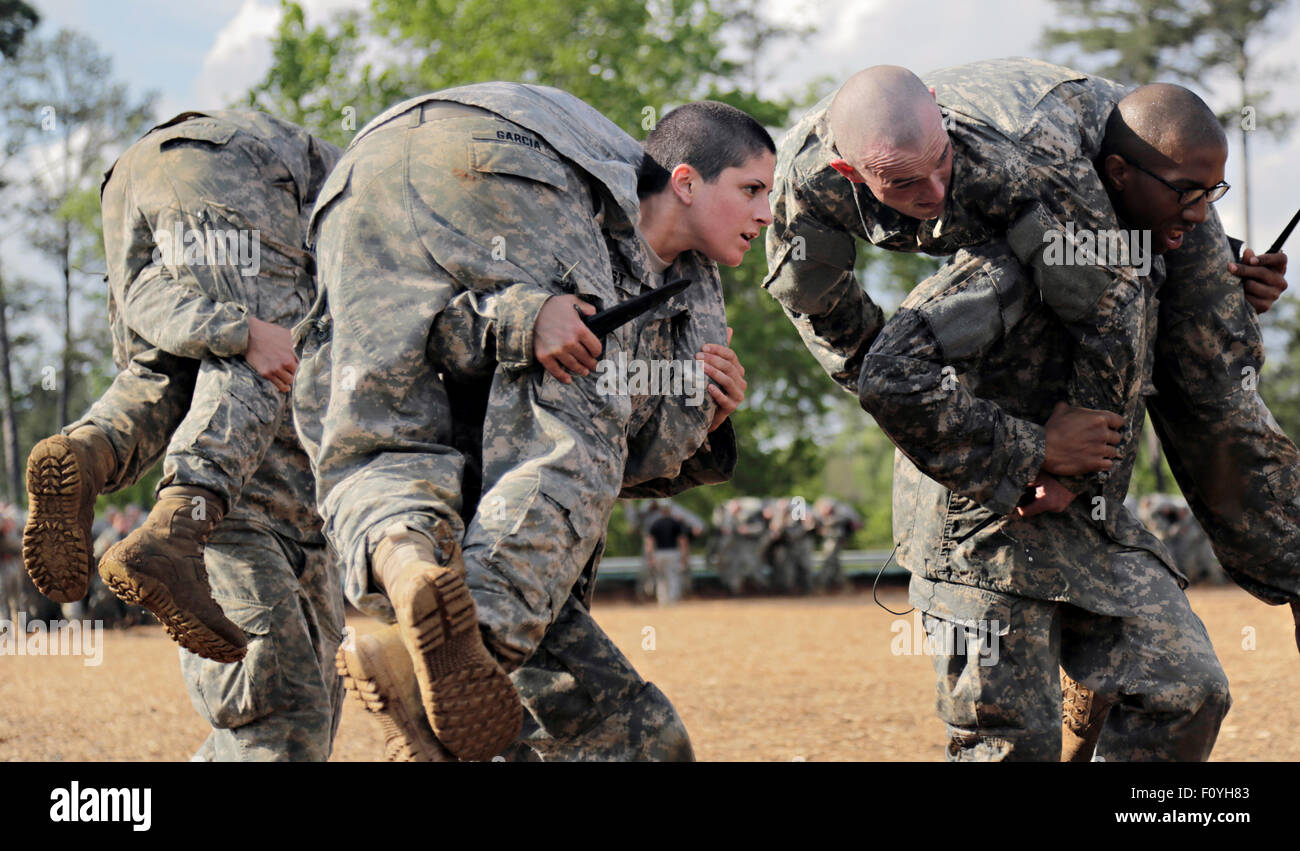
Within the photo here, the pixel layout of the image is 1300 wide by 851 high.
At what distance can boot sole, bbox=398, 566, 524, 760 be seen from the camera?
2.77 m

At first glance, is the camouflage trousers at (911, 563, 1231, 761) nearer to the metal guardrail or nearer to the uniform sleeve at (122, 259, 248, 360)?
the uniform sleeve at (122, 259, 248, 360)

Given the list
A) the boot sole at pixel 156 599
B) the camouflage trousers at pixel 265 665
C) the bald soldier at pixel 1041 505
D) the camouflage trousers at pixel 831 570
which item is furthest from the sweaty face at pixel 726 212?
the camouflage trousers at pixel 831 570

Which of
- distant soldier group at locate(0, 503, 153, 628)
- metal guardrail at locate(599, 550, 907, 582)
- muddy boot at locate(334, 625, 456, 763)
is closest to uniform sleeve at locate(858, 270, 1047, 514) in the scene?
muddy boot at locate(334, 625, 456, 763)

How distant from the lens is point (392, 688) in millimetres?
2988

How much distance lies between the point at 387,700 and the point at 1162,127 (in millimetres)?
2707

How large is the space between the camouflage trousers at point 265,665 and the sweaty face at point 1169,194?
3.18 metres

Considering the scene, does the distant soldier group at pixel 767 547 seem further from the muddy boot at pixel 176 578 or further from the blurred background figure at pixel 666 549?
the muddy boot at pixel 176 578

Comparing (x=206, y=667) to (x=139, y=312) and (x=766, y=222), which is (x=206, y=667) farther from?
(x=766, y=222)

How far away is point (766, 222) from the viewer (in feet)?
13.6

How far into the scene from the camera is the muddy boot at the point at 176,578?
430 cm

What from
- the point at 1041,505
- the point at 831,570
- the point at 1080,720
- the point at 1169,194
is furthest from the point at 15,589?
the point at 1169,194
